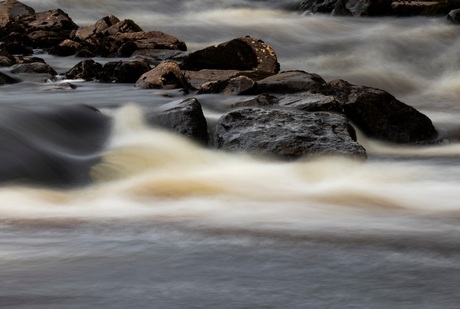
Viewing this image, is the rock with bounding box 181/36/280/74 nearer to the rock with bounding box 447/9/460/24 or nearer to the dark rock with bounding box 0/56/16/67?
the dark rock with bounding box 0/56/16/67

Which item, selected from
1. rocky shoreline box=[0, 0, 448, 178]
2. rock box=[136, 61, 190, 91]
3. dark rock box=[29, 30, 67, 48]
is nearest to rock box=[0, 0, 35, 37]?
dark rock box=[29, 30, 67, 48]

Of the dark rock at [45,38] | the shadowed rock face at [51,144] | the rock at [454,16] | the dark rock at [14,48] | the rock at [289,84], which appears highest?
the rock at [454,16]

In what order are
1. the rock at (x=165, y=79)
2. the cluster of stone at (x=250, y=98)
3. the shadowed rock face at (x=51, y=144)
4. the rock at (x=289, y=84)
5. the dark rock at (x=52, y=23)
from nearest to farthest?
the shadowed rock face at (x=51, y=144)
the cluster of stone at (x=250, y=98)
the rock at (x=289, y=84)
the rock at (x=165, y=79)
the dark rock at (x=52, y=23)

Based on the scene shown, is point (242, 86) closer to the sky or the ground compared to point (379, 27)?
closer to the ground

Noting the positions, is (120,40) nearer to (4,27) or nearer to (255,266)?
(4,27)

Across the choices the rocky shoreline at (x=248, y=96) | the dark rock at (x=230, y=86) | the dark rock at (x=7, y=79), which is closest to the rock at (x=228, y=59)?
the rocky shoreline at (x=248, y=96)

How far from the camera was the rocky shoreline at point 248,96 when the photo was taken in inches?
289

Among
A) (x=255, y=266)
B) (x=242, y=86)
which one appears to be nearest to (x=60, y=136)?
(x=242, y=86)

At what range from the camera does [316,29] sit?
1579cm

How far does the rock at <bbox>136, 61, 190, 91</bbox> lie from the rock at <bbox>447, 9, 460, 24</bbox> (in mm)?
7265

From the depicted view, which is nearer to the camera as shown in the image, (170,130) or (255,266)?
(255,266)

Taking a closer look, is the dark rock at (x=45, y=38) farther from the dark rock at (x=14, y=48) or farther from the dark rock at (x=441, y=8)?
the dark rock at (x=441, y=8)

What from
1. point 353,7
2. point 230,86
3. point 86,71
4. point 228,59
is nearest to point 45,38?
point 86,71

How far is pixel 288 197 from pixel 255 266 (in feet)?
6.35
